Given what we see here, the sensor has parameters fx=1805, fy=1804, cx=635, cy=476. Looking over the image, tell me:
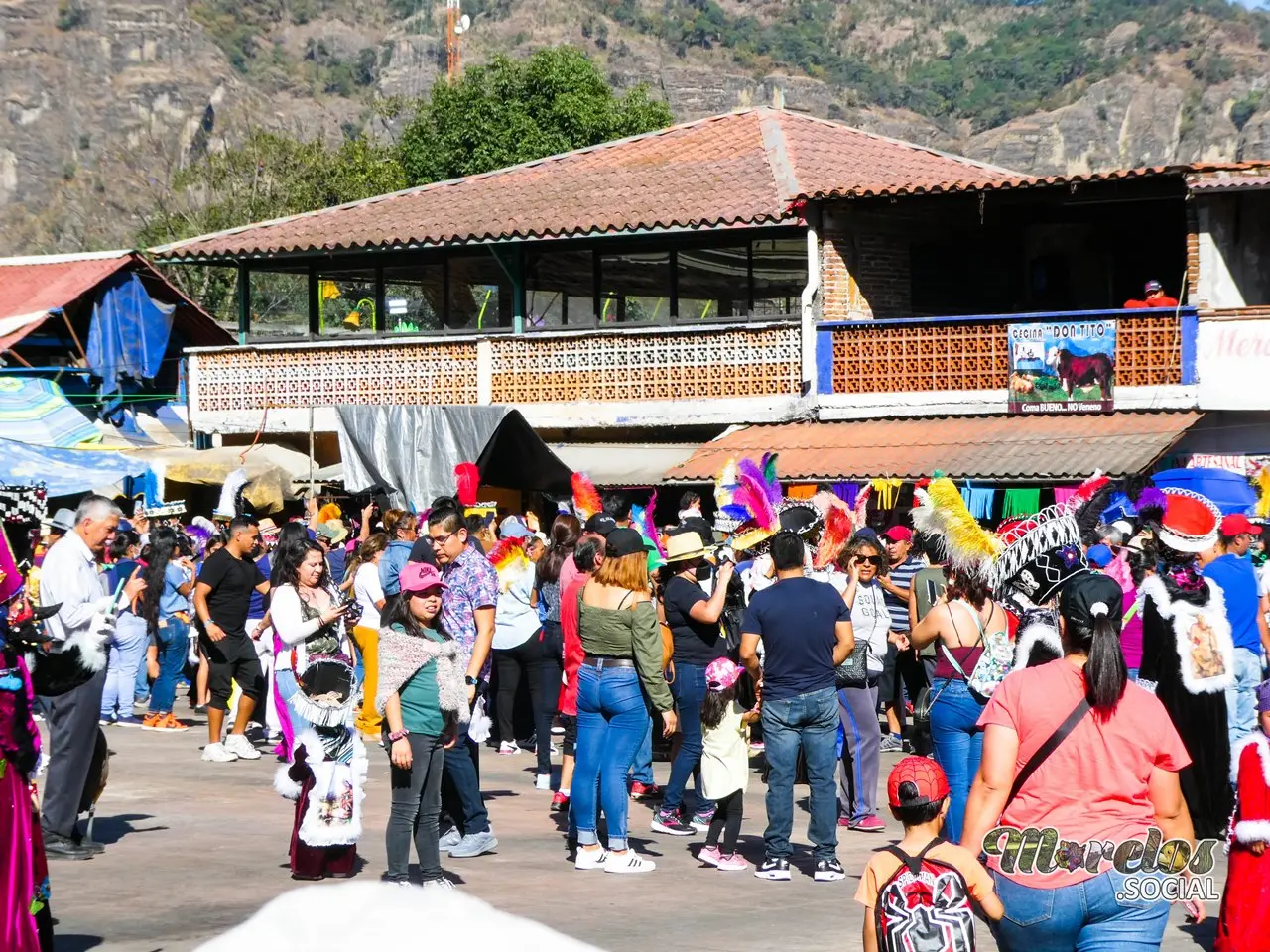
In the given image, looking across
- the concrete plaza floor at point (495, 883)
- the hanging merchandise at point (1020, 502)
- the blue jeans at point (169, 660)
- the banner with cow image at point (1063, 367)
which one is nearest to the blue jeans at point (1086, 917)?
the concrete plaza floor at point (495, 883)

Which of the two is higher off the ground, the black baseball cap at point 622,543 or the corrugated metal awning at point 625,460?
the corrugated metal awning at point 625,460

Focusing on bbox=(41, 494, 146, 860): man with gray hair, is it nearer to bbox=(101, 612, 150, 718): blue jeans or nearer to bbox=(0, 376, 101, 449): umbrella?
bbox=(101, 612, 150, 718): blue jeans

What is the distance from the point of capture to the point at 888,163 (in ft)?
91.7

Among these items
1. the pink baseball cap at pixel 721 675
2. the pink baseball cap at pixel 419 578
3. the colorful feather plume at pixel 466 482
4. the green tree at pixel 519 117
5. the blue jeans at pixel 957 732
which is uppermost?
the green tree at pixel 519 117

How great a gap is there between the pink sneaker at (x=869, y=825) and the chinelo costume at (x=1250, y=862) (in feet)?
12.5

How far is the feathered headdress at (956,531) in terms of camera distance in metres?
9.25

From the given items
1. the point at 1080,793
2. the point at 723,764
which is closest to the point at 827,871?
the point at 723,764

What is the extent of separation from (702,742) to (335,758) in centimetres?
214

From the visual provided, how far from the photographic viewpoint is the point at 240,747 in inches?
537

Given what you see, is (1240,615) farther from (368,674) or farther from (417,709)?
(368,674)

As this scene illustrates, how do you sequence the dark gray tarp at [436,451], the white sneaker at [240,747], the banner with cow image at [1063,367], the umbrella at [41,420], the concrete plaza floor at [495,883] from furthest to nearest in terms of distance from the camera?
the banner with cow image at [1063,367] < the dark gray tarp at [436,451] < the umbrella at [41,420] < the white sneaker at [240,747] < the concrete plaza floor at [495,883]

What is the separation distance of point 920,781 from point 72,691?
5266 mm

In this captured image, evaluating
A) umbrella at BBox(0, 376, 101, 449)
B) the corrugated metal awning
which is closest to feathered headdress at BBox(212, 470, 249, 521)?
umbrella at BBox(0, 376, 101, 449)

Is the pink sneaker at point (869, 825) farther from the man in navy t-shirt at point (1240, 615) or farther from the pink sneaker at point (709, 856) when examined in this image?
the man in navy t-shirt at point (1240, 615)
